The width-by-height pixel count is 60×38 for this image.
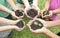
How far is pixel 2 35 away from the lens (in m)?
1.92

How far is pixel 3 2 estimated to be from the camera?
76.3 inches

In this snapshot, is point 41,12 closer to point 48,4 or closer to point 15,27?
point 48,4

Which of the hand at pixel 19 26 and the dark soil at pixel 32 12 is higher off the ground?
the dark soil at pixel 32 12

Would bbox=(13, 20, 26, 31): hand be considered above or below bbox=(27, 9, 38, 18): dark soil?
below

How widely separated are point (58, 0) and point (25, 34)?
58cm

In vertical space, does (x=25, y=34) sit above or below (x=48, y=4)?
below

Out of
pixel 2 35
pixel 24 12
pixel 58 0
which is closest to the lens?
pixel 24 12

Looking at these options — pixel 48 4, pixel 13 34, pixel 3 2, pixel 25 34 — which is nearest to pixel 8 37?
pixel 13 34

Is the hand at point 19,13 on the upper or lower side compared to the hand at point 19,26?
upper

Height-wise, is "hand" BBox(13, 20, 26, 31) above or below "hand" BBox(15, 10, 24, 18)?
below

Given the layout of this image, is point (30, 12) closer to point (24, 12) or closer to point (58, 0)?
point (24, 12)

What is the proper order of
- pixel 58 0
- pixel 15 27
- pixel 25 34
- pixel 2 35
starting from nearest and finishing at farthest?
pixel 15 27 < pixel 2 35 < pixel 58 0 < pixel 25 34

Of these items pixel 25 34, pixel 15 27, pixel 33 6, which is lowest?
pixel 25 34

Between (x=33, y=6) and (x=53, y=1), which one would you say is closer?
(x=33, y=6)
